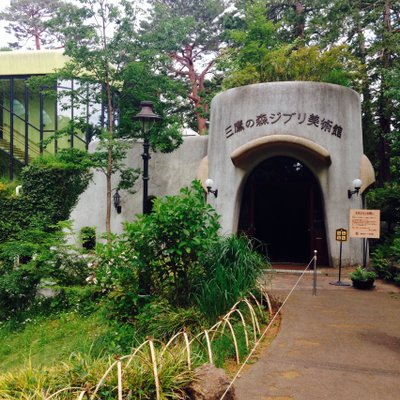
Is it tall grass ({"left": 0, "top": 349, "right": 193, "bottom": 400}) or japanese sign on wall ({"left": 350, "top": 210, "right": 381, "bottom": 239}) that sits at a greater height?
japanese sign on wall ({"left": 350, "top": 210, "right": 381, "bottom": 239})

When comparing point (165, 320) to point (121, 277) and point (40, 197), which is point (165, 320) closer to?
point (121, 277)

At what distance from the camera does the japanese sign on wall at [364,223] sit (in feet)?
31.1

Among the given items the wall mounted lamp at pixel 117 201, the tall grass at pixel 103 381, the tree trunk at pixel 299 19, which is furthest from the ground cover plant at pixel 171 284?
the tree trunk at pixel 299 19

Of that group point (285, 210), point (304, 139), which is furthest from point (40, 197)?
point (304, 139)

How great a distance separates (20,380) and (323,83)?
10.4 meters

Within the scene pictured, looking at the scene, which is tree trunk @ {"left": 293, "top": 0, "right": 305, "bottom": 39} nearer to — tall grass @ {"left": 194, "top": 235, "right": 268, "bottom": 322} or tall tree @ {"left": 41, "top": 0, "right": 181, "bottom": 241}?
tall tree @ {"left": 41, "top": 0, "right": 181, "bottom": 241}

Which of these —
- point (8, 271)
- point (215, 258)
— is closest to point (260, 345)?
point (215, 258)

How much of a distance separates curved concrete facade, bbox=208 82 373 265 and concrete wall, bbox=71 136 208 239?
10.2 feet

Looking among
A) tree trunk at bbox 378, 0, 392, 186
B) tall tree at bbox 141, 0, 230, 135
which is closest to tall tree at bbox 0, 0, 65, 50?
tall tree at bbox 141, 0, 230, 135

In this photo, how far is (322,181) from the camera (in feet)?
37.3

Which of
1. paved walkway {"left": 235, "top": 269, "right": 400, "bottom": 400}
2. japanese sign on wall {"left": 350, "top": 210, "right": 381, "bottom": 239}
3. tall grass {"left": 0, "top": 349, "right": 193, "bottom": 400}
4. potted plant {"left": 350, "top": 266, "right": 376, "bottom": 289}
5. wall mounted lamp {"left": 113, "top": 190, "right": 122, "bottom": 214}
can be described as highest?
wall mounted lamp {"left": 113, "top": 190, "right": 122, "bottom": 214}

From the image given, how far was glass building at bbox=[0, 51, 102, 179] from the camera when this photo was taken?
1862 cm

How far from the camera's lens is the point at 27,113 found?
750 inches

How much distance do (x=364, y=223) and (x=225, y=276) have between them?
16.1ft
